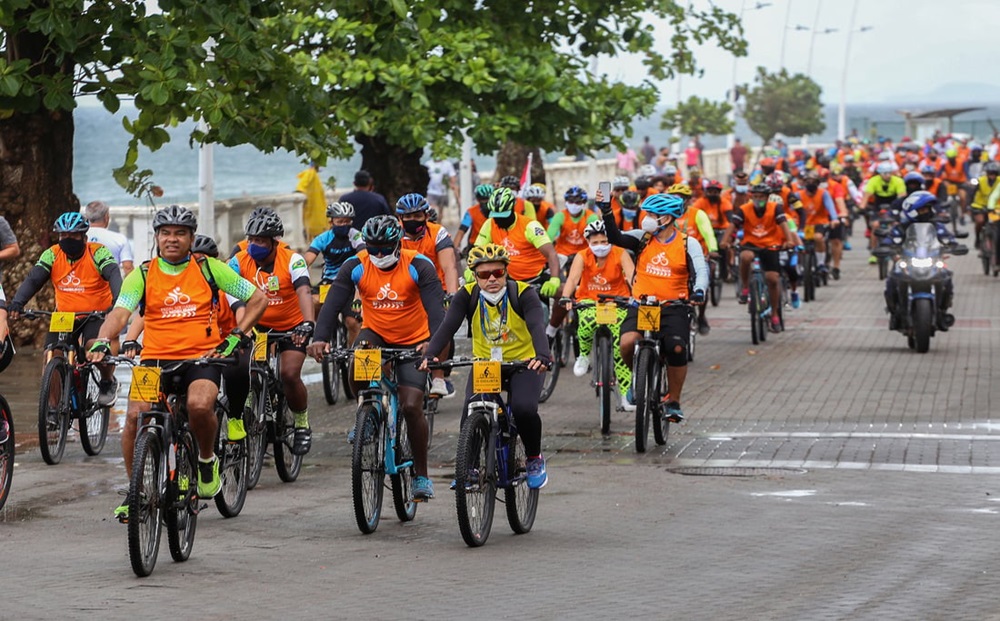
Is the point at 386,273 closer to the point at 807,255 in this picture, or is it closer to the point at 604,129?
the point at 604,129

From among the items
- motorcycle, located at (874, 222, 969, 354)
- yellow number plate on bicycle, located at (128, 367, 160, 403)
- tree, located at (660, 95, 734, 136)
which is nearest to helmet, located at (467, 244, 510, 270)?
yellow number plate on bicycle, located at (128, 367, 160, 403)

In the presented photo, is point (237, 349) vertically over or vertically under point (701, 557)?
over

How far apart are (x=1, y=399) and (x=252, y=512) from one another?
1723 mm

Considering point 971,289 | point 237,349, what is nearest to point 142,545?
point 237,349

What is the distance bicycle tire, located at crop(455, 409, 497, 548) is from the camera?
33.2 ft

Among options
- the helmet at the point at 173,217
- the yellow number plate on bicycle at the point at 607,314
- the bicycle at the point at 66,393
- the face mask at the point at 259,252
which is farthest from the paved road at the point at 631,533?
the helmet at the point at 173,217

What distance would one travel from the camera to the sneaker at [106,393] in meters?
14.7

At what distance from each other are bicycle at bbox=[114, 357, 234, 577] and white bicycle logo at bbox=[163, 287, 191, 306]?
372mm

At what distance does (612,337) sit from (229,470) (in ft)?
16.2

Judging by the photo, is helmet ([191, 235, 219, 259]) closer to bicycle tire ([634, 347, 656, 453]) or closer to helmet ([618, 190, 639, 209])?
bicycle tire ([634, 347, 656, 453])

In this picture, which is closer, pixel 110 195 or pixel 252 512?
pixel 252 512

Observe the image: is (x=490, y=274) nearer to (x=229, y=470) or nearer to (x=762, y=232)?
(x=229, y=470)

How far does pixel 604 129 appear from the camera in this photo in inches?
1062

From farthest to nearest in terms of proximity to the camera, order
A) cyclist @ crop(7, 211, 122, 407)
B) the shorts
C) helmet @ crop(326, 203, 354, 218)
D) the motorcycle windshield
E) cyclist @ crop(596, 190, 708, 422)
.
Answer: the motorcycle windshield < helmet @ crop(326, 203, 354, 218) < cyclist @ crop(596, 190, 708, 422) < cyclist @ crop(7, 211, 122, 407) < the shorts
